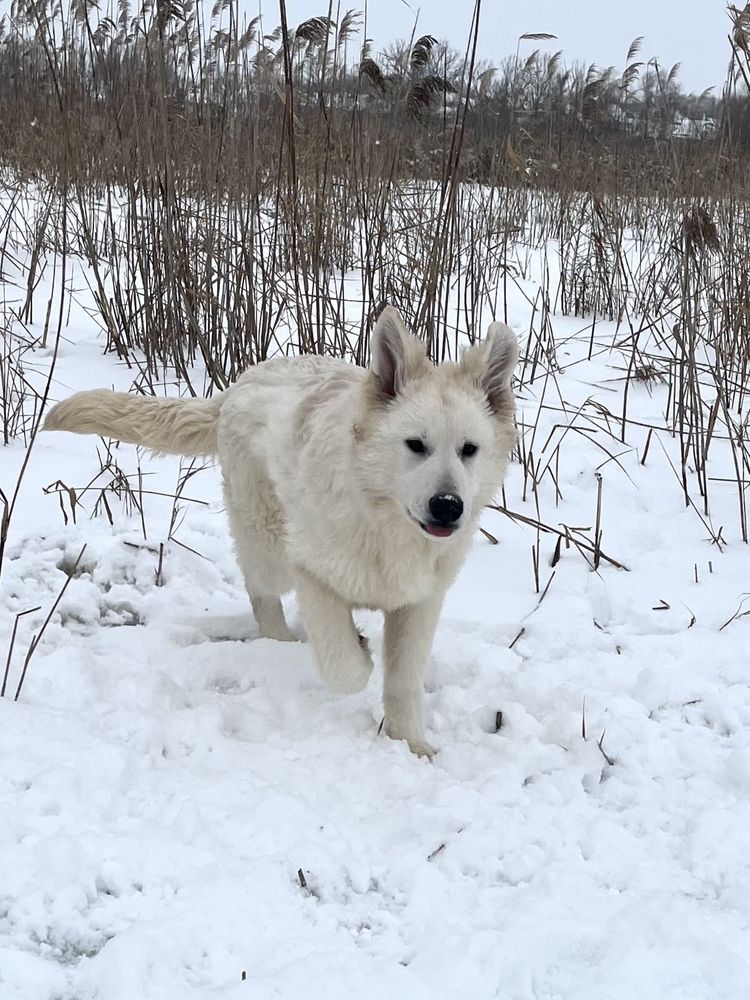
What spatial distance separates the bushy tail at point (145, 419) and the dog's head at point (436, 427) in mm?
1020

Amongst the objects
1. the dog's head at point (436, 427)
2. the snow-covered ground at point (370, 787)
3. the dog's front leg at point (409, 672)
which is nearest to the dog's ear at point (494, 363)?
the dog's head at point (436, 427)

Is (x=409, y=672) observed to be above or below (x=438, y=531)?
below

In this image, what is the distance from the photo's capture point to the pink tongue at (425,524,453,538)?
2.30m

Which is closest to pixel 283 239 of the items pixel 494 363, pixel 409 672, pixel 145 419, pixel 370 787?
pixel 145 419

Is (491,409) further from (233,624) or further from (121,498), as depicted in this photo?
(121,498)

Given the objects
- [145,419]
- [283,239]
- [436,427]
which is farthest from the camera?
[283,239]

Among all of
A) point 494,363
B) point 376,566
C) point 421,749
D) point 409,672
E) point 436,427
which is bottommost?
point 421,749

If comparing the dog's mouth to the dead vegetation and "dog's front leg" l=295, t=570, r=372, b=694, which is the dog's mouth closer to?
"dog's front leg" l=295, t=570, r=372, b=694

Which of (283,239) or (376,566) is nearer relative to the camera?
(376,566)

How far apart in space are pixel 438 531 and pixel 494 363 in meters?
0.58

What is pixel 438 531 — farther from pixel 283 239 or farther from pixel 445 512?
pixel 283 239

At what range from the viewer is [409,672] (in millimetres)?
2664

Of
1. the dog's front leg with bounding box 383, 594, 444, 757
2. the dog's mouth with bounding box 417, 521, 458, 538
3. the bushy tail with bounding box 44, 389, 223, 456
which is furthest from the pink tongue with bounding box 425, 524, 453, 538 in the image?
the bushy tail with bounding box 44, 389, 223, 456

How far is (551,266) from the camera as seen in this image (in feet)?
29.9
